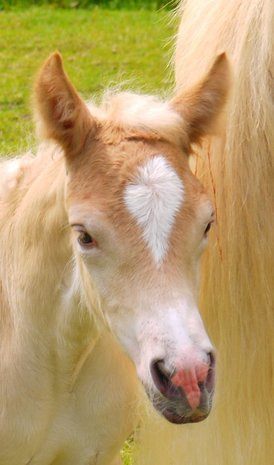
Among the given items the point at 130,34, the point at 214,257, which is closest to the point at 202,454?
the point at 214,257

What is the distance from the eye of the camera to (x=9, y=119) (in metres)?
7.92

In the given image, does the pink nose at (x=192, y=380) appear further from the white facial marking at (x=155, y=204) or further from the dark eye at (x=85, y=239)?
the dark eye at (x=85, y=239)

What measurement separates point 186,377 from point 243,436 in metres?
0.96

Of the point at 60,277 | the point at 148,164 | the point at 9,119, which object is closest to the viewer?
the point at 148,164

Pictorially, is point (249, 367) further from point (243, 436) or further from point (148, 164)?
point (148, 164)

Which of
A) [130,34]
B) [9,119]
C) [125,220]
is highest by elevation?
[125,220]

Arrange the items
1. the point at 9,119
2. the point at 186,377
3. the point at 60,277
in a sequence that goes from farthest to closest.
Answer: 1. the point at 9,119
2. the point at 60,277
3. the point at 186,377

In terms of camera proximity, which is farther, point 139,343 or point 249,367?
point 249,367

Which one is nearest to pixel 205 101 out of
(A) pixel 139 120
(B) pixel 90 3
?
(A) pixel 139 120

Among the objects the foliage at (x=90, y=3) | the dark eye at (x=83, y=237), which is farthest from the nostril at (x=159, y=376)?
the foliage at (x=90, y=3)

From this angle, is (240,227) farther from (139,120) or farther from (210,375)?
(210,375)

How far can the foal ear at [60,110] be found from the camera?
2.82 m

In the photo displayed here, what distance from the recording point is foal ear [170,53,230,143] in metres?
2.97

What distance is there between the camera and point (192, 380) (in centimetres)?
260
